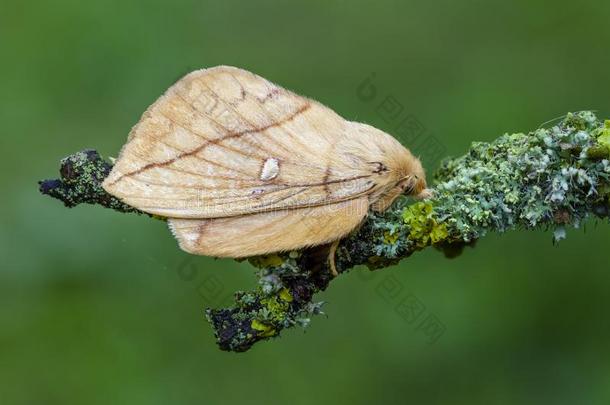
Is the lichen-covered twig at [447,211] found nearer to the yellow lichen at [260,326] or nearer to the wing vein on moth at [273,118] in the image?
the yellow lichen at [260,326]

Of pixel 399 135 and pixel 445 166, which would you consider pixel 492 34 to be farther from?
pixel 445 166

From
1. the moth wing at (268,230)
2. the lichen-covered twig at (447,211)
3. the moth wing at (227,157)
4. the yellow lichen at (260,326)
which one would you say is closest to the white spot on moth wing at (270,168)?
the moth wing at (227,157)

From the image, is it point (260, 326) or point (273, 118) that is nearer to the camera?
point (260, 326)

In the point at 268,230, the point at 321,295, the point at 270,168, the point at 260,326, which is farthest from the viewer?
the point at 321,295

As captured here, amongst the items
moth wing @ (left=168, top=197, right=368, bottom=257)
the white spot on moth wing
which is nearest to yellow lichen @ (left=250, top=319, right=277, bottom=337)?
moth wing @ (left=168, top=197, right=368, bottom=257)

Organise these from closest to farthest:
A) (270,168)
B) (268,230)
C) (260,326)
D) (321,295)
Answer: (260,326) → (268,230) → (270,168) → (321,295)

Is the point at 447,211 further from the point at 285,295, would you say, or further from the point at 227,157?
the point at 227,157

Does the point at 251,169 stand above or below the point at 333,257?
above

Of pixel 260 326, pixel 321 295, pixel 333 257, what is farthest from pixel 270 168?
pixel 321 295
